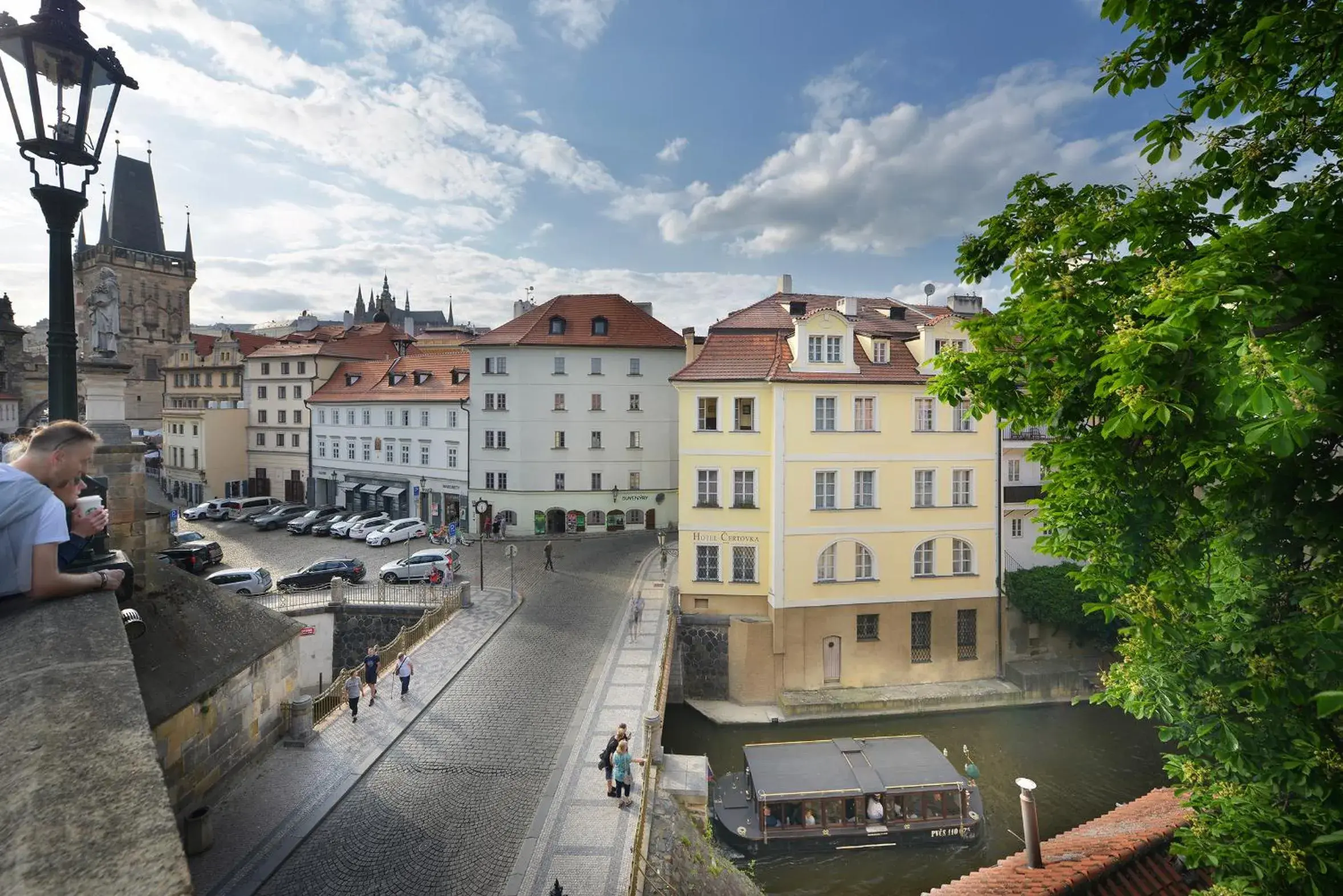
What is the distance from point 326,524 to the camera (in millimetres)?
39844

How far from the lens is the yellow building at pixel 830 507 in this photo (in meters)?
23.7

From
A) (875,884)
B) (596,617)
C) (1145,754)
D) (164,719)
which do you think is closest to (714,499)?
(596,617)

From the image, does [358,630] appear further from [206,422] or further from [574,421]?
[206,422]

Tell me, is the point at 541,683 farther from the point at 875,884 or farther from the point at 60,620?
the point at 60,620

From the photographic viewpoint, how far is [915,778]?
1773 centimetres

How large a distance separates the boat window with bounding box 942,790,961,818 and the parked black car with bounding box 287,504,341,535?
35.6 meters

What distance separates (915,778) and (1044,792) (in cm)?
570

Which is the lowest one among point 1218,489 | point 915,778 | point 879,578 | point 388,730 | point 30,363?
point 915,778

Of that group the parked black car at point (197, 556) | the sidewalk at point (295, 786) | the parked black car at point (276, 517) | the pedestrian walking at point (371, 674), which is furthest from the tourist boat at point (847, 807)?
the parked black car at point (276, 517)

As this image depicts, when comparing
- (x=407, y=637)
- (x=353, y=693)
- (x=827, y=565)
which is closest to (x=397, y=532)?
(x=407, y=637)

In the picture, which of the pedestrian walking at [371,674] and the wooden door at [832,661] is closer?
the pedestrian walking at [371,674]

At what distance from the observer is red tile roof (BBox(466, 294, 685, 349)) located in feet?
127

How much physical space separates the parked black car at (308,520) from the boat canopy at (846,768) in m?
31.2

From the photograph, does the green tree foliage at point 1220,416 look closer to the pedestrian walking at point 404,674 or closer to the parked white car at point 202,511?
the pedestrian walking at point 404,674
